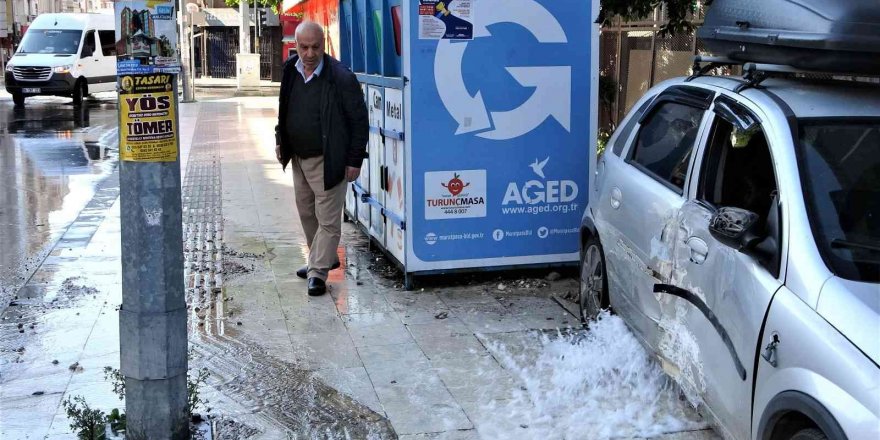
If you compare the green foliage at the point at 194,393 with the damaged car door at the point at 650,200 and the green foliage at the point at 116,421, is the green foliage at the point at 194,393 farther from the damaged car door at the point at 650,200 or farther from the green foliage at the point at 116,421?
the damaged car door at the point at 650,200

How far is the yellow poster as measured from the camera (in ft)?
12.6

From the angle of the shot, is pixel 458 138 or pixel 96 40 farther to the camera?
pixel 96 40

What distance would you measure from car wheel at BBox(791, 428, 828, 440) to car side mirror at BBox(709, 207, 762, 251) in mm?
734

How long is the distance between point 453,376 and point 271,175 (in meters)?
8.45

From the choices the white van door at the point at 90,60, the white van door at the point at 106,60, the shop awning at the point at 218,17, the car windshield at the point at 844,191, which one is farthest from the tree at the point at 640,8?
the shop awning at the point at 218,17

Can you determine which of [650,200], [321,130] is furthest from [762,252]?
[321,130]

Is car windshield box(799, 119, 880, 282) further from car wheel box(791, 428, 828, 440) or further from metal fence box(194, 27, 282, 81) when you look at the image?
metal fence box(194, 27, 282, 81)

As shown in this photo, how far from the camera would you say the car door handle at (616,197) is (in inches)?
207

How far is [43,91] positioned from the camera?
87.9ft

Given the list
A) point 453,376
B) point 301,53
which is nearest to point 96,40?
point 301,53

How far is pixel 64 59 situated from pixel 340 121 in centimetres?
2350

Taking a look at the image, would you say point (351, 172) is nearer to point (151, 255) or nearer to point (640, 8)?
point (640, 8)

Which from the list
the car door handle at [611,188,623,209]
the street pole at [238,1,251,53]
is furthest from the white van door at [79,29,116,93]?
the car door handle at [611,188,623,209]

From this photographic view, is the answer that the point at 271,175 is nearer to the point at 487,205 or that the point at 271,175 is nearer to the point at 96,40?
the point at 487,205
